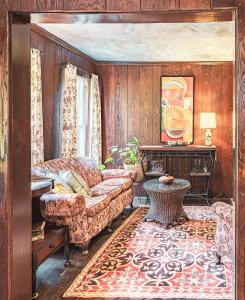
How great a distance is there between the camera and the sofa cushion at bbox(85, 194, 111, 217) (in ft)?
13.2

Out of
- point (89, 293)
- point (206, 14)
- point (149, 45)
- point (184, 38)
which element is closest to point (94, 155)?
point (149, 45)

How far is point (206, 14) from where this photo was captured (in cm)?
213

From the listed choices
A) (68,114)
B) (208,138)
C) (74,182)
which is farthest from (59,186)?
(208,138)

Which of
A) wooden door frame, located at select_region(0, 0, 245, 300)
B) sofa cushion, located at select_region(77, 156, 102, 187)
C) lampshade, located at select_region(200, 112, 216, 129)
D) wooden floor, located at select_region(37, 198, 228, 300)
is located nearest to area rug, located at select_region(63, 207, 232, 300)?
wooden floor, located at select_region(37, 198, 228, 300)

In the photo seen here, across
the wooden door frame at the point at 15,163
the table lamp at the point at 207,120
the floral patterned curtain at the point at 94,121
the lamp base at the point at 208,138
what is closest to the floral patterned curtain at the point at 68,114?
the floral patterned curtain at the point at 94,121

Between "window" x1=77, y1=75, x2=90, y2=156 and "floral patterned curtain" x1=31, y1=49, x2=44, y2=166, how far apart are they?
72.8 inches

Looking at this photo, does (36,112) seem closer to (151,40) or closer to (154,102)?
(151,40)

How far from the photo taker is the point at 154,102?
7.06 m

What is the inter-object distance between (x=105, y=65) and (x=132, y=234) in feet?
12.3

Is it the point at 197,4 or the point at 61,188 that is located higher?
the point at 197,4

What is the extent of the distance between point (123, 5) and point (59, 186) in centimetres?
245

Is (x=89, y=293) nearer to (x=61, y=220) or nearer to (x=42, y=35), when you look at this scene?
(x=61, y=220)

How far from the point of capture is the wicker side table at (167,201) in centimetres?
480

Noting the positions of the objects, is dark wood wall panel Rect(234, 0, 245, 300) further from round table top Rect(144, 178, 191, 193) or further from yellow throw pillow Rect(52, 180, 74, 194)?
round table top Rect(144, 178, 191, 193)
